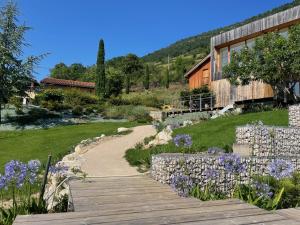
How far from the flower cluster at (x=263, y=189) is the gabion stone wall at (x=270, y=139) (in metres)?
4.04

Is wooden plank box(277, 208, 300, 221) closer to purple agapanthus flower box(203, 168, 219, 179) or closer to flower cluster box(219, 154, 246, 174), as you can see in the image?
flower cluster box(219, 154, 246, 174)

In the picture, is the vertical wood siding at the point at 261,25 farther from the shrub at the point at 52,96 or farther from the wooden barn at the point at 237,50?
the shrub at the point at 52,96

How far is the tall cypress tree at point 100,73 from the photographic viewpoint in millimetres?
→ 40500

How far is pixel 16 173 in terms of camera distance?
21.1ft

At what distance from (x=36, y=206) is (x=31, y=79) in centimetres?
2089

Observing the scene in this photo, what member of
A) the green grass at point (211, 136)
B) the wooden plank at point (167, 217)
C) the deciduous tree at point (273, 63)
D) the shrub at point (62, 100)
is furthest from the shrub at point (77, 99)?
the wooden plank at point (167, 217)

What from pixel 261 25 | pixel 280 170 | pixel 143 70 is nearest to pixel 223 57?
pixel 261 25

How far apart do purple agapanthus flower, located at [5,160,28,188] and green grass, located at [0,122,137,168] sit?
7.69 metres

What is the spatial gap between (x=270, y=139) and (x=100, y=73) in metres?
30.3

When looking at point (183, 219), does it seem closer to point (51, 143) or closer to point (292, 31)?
point (51, 143)

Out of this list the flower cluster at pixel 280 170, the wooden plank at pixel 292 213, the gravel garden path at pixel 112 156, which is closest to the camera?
the wooden plank at pixel 292 213

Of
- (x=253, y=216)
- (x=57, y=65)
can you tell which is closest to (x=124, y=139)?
(x=253, y=216)

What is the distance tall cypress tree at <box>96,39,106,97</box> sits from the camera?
4050 centimetres

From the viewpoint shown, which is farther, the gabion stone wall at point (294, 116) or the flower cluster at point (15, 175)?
the gabion stone wall at point (294, 116)
